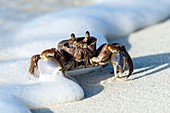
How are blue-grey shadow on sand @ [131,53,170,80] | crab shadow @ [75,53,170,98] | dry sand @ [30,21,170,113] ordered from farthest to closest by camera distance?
blue-grey shadow on sand @ [131,53,170,80] < crab shadow @ [75,53,170,98] < dry sand @ [30,21,170,113]

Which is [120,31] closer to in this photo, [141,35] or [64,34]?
[141,35]

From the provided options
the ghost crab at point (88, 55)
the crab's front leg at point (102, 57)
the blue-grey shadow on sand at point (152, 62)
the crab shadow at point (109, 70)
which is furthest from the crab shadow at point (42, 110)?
the blue-grey shadow on sand at point (152, 62)

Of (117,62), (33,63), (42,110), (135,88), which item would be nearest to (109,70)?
(117,62)

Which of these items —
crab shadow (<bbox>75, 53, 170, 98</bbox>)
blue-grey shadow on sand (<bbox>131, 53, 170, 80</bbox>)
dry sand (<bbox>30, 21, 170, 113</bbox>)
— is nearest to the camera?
dry sand (<bbox>30, 21, 170, 113</bbox>)

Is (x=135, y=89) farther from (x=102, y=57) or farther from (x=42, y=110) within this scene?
(x=42, y=110)

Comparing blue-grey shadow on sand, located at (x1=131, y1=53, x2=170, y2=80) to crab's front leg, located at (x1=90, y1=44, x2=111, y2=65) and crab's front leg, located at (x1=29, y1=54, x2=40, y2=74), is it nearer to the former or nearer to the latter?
crab's front leg, located at (x1=90, y1=44, x2=111, y2=65)

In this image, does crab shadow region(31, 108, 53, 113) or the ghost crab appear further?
the ghost crab

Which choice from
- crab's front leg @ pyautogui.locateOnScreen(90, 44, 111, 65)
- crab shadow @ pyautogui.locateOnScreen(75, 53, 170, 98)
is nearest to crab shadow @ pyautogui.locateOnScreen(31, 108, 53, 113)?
crab shadow @ pyautogui.locateOnScreen(75, 53, 170, 98)
